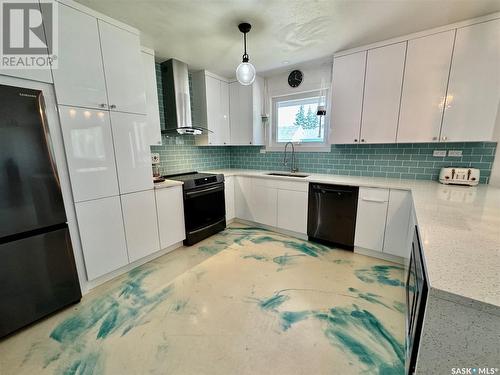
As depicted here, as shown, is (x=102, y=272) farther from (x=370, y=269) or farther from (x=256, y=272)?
(x=370, y=269)

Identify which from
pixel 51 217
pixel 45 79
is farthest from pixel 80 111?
pixel 51 217

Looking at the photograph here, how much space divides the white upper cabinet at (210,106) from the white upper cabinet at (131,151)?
4.00 feet

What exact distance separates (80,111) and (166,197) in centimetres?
117

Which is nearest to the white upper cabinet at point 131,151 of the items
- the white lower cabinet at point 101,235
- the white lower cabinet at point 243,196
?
the white lower cabinet at point 101,235

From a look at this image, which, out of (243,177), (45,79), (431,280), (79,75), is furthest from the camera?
(243,177)

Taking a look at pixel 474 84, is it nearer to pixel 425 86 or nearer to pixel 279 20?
pixel 425 86

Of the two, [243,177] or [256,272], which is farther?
[243,177]

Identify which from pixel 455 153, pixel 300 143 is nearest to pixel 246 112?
pixel 300 143

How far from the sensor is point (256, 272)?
2307mm

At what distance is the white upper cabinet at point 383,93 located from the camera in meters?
2.32

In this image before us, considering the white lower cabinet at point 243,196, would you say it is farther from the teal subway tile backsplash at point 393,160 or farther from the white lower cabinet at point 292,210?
the teal subway tile backsplash at point 393,160

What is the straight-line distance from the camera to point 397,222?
2.31m

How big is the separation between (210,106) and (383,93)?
2346 mm

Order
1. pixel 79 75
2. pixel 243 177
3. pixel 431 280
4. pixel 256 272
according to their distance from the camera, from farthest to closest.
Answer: pixel 243 177, pixel 256 272, pixel 79 75, pixel 431 280
